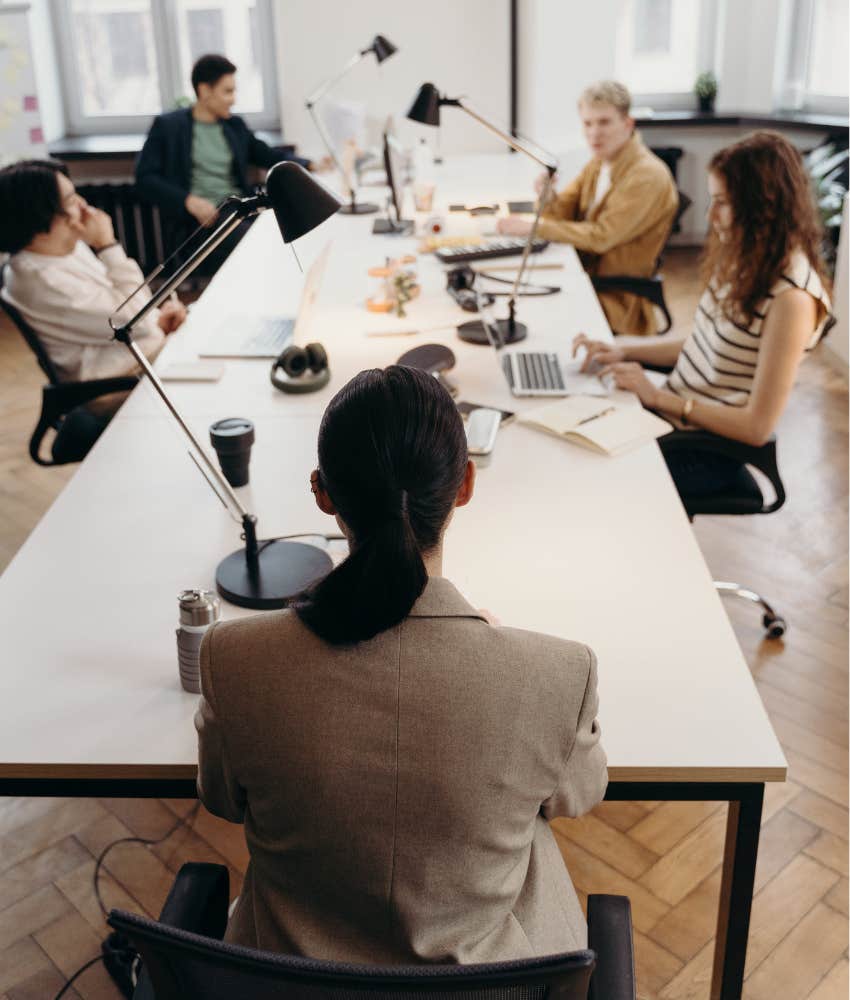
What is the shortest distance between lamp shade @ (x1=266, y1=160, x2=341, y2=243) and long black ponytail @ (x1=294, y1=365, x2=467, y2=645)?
27.0 inches

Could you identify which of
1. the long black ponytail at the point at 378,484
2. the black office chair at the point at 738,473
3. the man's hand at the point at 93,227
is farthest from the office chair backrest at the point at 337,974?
the man's hand at the point at 93,227

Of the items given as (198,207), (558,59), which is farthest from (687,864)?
(558,59)

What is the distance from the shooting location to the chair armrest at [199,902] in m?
1.29

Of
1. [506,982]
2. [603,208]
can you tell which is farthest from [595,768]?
[603,208]

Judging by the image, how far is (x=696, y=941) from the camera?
6.80ft

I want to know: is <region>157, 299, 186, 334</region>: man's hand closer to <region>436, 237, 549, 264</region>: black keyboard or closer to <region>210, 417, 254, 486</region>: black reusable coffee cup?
<region>436, 237, 549, 264</region>: black keyboard

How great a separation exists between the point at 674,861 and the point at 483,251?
223cm

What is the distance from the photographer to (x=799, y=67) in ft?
20.0

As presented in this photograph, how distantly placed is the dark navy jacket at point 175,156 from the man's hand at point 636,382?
307 centimetres

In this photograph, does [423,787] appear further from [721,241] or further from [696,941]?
[721,241]

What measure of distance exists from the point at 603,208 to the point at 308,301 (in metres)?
1.46

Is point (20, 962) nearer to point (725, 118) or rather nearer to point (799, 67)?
point (725, 118)

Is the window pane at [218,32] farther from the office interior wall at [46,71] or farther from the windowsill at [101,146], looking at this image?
the office interior wall at [46,71]

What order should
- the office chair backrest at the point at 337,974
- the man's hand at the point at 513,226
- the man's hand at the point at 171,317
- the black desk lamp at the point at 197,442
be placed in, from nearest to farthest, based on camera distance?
the office chair backrest at the point at 337,974
the black desk lamp at the point at 197,442
the man's hand at the point at 171,317
the man's hand at the point at 513,226
